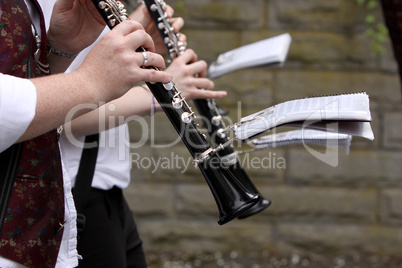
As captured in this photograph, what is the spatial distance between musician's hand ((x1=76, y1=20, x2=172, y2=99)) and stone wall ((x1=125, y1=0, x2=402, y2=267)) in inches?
71.8

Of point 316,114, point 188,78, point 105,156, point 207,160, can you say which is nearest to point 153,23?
point 188,78

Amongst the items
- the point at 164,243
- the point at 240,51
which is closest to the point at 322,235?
the point at 164,243

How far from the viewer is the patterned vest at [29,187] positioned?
84 centimetres

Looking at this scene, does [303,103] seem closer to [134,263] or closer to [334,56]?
[134,263]

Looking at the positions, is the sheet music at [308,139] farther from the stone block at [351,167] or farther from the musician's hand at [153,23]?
the stone block at [351,167]

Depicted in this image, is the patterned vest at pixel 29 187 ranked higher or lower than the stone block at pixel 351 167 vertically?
higher

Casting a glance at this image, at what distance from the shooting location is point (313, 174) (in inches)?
111

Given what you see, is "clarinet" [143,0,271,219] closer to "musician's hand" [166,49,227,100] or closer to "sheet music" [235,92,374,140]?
"musician's hand" [166,49,227,100]

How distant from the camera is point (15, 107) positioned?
2.52 feet

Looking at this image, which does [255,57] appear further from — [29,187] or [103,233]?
[29,187]

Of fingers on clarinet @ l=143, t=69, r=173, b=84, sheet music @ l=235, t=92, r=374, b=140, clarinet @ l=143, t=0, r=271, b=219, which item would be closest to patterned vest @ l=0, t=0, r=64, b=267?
fingers on clarinet @ l=143, t=69, r=173, b=84

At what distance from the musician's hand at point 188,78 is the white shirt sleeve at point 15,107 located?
0.65 metres

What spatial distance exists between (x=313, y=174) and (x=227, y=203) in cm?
181

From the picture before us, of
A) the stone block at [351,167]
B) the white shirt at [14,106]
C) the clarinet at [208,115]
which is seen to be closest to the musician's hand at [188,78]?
the clarinet at [208,115]
